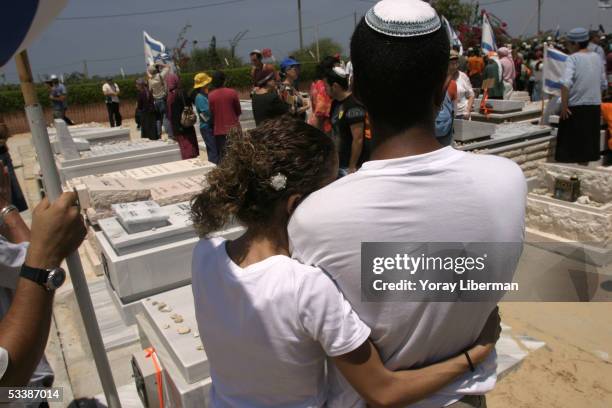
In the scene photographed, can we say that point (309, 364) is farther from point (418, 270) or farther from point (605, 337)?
point (605, 337)

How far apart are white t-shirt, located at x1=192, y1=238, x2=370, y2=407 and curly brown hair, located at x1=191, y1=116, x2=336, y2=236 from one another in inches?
5.1

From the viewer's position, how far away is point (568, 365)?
2914 millimetres

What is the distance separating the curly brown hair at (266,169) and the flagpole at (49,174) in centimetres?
65

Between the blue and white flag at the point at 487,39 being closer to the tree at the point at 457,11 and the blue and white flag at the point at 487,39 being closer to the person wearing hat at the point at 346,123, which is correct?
the person wearing hat at the point at 346,123

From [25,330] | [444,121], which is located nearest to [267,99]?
[444,121]

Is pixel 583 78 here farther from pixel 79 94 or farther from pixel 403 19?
pixel 79 94

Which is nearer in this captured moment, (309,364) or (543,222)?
(309,364)

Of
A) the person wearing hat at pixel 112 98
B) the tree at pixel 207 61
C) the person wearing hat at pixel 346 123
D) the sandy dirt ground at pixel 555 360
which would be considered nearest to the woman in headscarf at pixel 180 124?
the person wearing hat at pixel 346 123

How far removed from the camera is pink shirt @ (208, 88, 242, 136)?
6.50m

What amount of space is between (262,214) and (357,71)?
0.49 meters

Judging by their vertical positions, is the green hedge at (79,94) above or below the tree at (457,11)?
below

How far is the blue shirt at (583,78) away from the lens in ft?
19.5

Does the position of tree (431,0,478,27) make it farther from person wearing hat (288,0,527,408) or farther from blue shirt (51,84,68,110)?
person wearing hat (288,0,527,408)

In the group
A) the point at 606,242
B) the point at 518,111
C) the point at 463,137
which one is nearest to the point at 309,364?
the point at 606,242
